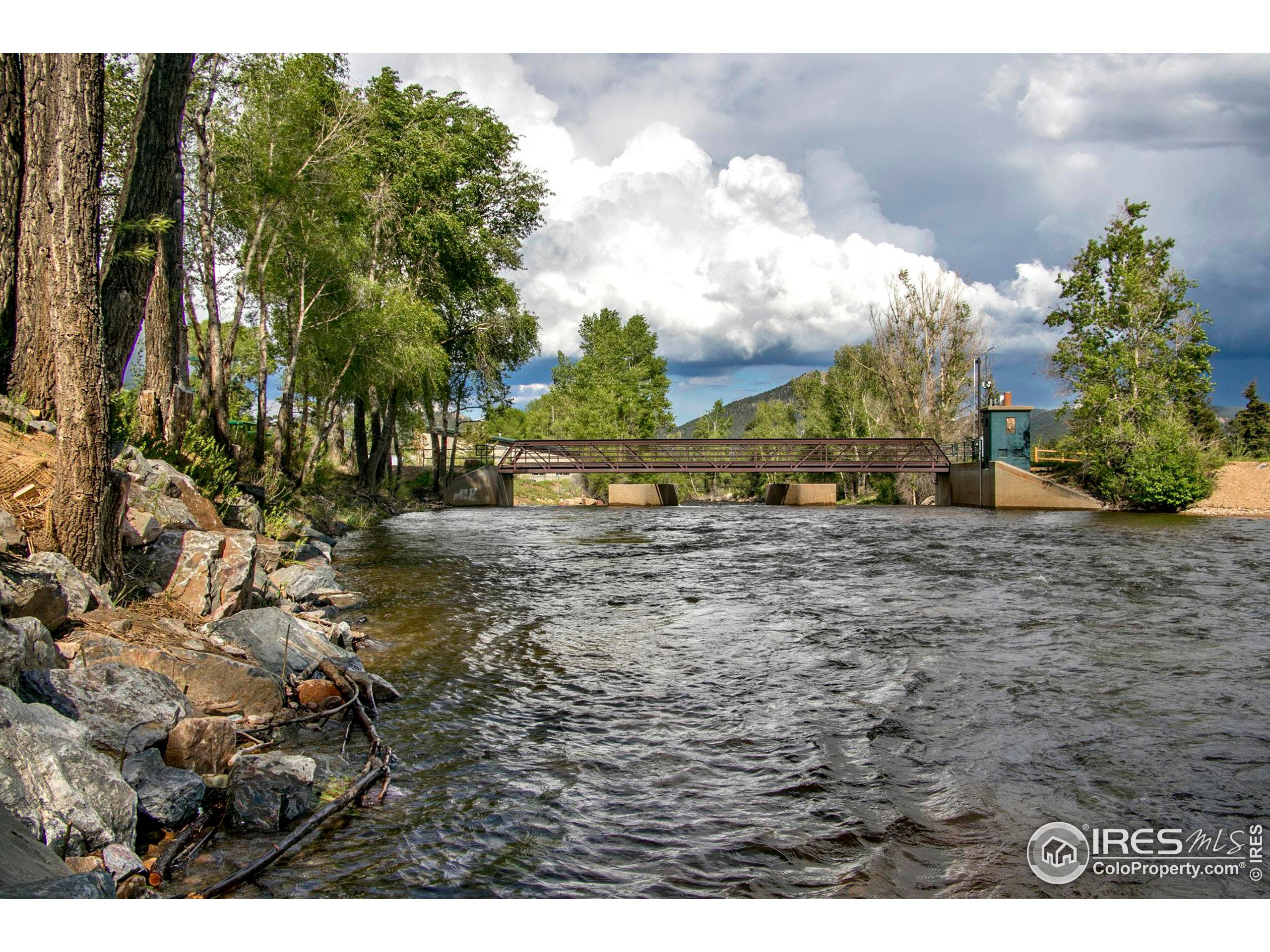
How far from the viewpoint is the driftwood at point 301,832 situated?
12.3 feet

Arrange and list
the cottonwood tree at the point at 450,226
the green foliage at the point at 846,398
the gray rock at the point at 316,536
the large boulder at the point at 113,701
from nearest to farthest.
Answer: the large boulder at the point at 113,701, the gray rock at the point at 316,536, the cottonwood tree at the point at 450,226, the green foliage at the point at 846,398

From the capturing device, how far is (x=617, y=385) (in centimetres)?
6041

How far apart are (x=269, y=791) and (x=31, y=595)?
8.02 ft

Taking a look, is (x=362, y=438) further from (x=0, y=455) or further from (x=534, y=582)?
(x=0, y=455)

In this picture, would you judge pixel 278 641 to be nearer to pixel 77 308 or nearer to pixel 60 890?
pixel 77 308

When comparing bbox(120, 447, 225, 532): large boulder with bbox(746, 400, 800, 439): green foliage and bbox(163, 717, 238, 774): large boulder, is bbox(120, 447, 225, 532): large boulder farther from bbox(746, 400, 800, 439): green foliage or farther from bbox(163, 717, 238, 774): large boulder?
bbox(746, 400, 800, 439): green foliage

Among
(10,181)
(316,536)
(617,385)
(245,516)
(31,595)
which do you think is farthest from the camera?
(617,385)

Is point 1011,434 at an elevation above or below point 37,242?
below

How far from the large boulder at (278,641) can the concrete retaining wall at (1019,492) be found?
120 feet

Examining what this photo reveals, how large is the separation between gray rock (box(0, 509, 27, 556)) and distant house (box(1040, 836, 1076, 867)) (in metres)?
7.41

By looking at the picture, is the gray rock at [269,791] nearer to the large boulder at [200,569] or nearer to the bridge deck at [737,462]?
the large boulder at [200,569]

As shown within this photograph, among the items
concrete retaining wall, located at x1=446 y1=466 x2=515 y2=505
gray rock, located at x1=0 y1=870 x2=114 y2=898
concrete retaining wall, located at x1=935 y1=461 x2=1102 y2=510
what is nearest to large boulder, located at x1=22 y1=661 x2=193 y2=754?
gray rock, located at x1=0 y1=870 x2=114 y2=898

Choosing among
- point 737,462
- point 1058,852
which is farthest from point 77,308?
point 737,462

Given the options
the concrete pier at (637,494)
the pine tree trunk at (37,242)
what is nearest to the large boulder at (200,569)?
the pine tree trunk at (37,242)
